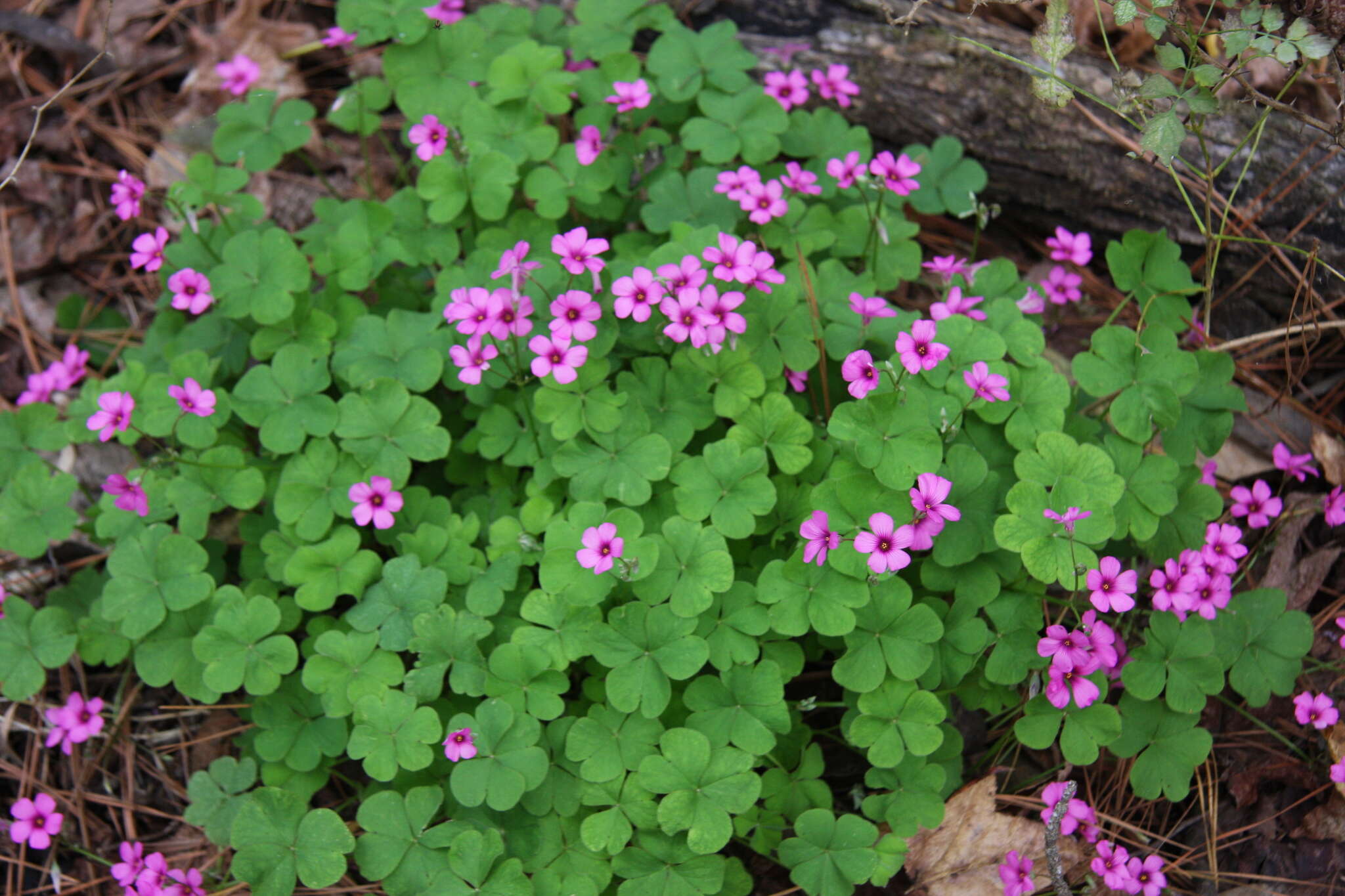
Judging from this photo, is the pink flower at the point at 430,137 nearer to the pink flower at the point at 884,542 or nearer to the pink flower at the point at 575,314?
the pink flower at the point at 575,314

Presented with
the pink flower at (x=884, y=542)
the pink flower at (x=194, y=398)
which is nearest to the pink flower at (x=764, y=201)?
the pink flower at (x=884, y=542)

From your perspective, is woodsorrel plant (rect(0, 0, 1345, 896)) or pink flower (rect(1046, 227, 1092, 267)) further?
pink flower (rect(1046, 227, 1092, 267))

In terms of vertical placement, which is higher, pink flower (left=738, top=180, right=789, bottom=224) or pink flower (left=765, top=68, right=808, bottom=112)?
pink flower (left=765, top=68, right=808, bottom=112)

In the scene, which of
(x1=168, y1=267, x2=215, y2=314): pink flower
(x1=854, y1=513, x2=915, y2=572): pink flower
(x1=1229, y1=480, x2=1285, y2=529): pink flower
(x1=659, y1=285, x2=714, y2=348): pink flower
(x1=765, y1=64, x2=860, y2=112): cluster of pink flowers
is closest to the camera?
(x1=854, y1=513, x2=915, y2=572): pink flower

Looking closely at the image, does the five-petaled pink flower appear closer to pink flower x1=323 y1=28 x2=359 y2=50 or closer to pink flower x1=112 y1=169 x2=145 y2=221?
pink flower x1=323 y1=28 x2=359 y2=50

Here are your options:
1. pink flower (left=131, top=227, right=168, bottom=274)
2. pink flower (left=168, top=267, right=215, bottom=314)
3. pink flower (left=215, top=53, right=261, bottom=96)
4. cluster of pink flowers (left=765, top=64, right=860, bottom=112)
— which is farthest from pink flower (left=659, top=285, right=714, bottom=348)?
pink flower (left=215, top=53, right=261, bottom=96)

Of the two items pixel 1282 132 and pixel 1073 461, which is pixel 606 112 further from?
pixel 1282 132
